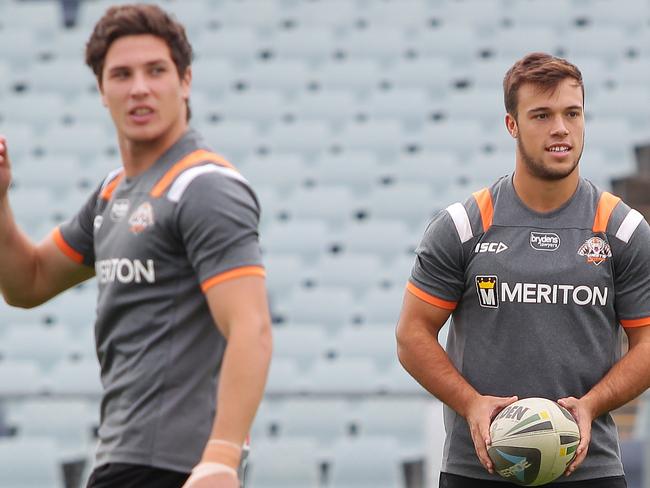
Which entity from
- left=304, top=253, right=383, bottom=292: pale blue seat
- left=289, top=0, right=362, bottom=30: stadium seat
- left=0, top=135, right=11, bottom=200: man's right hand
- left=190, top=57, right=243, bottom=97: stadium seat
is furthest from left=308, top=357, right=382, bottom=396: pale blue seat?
left=289, top=0, right=362, bottom=30: stadium seat

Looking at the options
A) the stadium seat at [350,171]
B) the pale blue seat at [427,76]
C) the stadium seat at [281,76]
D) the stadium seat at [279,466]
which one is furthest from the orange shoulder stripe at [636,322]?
the stadium seat at [281,76]

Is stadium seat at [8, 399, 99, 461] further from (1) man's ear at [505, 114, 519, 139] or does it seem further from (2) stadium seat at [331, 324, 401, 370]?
(1) man's ear at [505, 114, 519, 139]

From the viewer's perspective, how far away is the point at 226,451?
226 cm

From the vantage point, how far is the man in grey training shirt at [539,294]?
3.08 metres

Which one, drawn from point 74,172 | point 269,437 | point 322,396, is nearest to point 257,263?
point 322,396

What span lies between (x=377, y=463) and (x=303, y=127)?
433cm

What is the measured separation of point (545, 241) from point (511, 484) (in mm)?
663

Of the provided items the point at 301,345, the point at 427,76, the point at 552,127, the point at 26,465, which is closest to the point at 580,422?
the point at 552,127

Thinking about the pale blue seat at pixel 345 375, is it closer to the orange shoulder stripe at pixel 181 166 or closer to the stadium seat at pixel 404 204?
the stadium seat at pixel 404 204

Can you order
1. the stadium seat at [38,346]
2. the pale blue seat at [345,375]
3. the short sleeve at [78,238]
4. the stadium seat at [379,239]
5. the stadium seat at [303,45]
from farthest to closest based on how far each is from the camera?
the stadium seat at [303,45] < the stadium seat at [379,239] < the stadium seat at [38,346] < the pale blue seat at [345,375] < the short sleeve at [78,238]

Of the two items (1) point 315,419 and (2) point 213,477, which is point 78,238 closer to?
(2) point 213,477

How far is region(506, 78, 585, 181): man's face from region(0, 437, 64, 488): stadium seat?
169 inches

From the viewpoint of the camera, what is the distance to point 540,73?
121 inches

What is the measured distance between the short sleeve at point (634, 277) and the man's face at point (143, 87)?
1.27 m
